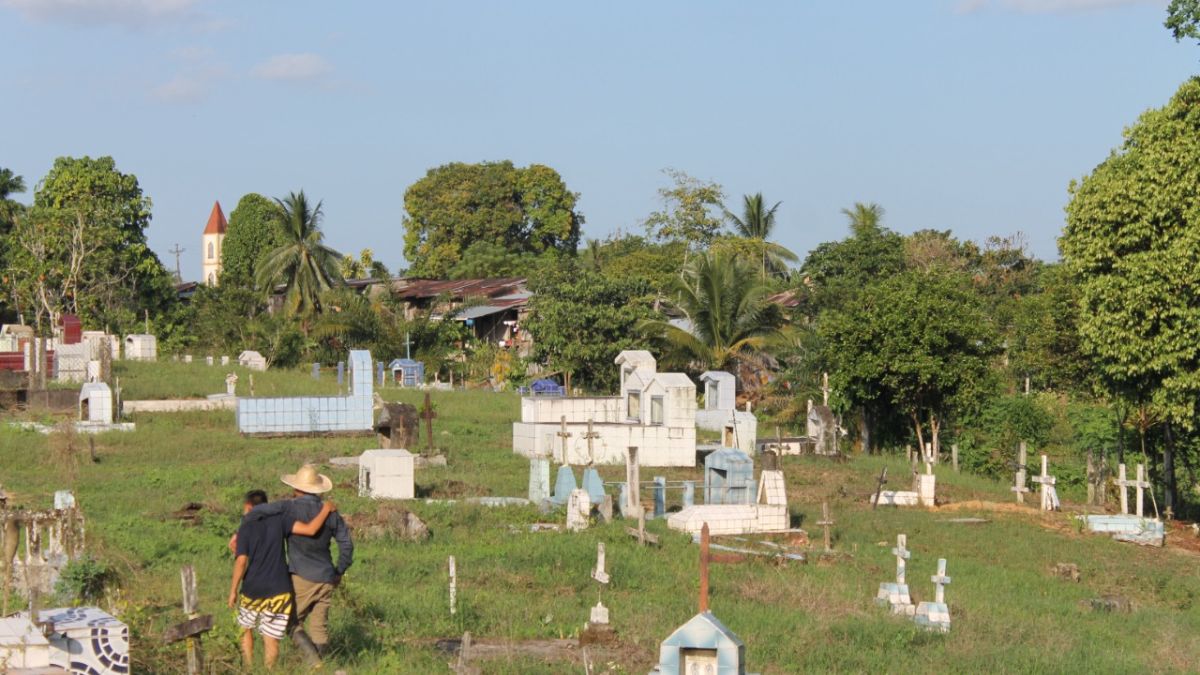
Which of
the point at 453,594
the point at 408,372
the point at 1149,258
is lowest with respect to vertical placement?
the point at 453,594

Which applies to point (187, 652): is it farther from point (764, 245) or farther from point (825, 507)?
point (764, 245)

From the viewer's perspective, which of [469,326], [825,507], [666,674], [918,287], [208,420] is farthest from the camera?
[469,326]

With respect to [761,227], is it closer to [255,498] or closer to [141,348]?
[141,348]

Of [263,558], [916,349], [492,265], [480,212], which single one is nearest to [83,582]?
[263,558]

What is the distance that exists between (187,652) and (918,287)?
25.9 metres

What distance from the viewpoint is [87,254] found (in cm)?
5028

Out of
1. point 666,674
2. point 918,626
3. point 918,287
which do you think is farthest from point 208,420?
point 666,674

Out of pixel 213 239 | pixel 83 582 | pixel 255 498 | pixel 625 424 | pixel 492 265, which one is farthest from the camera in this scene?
pixel 213 239

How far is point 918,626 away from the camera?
1291 cm

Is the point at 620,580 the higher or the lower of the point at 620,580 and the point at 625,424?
the lower

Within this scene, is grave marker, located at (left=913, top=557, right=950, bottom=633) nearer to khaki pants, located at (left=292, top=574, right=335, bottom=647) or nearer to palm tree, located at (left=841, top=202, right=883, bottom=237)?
khaki pants, located at (left=292, top=574, right=335, bottom=647)

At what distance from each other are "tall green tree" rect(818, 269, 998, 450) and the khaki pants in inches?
925

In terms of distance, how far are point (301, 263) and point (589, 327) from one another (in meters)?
17.1

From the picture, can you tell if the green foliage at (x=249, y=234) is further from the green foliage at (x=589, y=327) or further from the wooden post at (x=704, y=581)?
the wooden post at (x=704, y=581)
